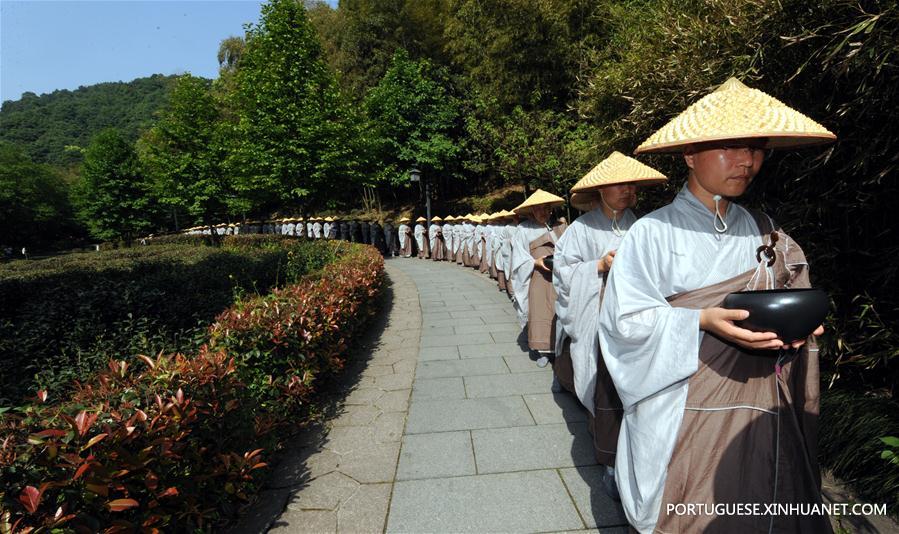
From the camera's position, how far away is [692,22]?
473 centimetres

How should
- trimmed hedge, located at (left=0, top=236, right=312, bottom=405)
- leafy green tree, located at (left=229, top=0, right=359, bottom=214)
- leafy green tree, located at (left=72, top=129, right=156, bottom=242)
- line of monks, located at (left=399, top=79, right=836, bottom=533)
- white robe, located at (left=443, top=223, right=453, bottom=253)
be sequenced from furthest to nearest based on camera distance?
1. leafy green tree, located at (left=72, top=129, right=156, bottom=242)
2. white robe, located at (left=443, top=223, right=453, bottom=253)
3. leafy green tree, located at (left=229, top=0, right=359, bottom=214)
4. trimmed hedge, located at (left=0, top=236, right=312, bottom=405)
5. line of monks, located at (left=399, top=79, right=836, bottom=533)

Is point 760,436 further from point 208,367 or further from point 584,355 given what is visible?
point 208,367

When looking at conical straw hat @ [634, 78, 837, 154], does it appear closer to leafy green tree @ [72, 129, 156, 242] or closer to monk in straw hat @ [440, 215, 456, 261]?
monk in straw hat @ [440, 215, 456, 261]

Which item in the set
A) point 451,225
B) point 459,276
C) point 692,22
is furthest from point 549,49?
point 692,22

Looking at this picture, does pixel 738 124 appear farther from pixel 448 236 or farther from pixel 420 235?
pixel 420 235

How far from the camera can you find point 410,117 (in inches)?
1008

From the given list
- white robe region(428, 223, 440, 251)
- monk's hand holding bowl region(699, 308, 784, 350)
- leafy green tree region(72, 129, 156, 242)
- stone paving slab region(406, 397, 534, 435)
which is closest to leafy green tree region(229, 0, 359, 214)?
white robe region(428, 223, 440, 251)

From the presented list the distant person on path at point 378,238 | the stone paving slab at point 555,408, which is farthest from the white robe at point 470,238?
the stone paving slab at point 555,408

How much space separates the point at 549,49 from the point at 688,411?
754 inches

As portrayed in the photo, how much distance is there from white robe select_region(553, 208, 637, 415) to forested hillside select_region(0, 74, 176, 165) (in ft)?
289

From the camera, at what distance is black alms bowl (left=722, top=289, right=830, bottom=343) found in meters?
1.43

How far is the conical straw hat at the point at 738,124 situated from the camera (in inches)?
64.7

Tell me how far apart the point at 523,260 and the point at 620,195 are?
7.36ft

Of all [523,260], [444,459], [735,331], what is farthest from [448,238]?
[735,331]
